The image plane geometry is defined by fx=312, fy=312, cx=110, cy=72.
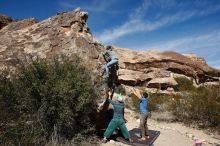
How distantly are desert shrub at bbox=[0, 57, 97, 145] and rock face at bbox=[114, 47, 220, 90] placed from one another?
15257 mm

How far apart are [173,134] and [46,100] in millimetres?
5081

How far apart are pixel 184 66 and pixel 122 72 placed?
20.4ft

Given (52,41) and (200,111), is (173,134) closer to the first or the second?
(200,111)

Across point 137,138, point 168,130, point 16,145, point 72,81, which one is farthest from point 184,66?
point 16,145

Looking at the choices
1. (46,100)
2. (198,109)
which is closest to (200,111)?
(198,109)

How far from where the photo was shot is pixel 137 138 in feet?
32.6

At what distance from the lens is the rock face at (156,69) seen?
2478cm

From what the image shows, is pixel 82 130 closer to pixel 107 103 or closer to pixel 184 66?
pixel 107 103

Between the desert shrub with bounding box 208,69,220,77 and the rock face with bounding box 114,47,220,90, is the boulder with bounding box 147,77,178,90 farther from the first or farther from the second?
the desert shrub with bounding box 208,69,220,77

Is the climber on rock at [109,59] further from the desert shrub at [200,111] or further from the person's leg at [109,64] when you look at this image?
the desert shrub at [200,111]

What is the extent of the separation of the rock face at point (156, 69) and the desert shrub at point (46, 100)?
50.1 feet

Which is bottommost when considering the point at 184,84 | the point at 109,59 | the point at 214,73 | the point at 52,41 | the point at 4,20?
the point at 184,84

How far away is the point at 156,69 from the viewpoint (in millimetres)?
26391

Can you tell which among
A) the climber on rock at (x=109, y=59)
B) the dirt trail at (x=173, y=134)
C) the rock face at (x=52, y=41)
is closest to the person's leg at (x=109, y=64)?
the climber on rock at (x=109, y=59)
